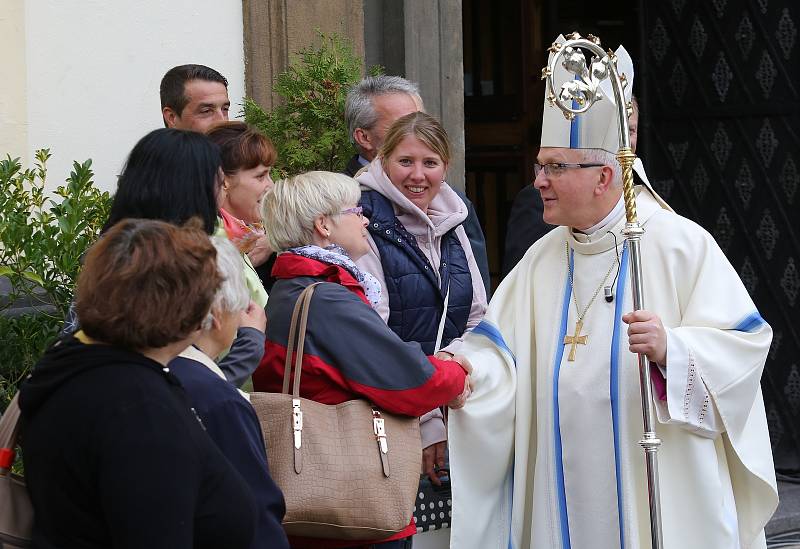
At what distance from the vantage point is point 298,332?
331cm

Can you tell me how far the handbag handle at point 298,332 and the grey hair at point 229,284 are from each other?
542 mm

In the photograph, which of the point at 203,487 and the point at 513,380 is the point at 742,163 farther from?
the point at 203,487

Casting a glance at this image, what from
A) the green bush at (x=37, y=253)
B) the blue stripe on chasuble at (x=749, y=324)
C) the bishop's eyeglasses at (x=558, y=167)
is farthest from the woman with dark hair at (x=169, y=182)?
the blue stripe on chasuble at (x=749, y=324)

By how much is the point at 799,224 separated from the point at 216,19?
3564mm

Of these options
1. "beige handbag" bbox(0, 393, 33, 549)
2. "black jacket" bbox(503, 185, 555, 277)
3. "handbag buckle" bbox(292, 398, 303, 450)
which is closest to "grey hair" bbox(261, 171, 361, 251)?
"handbag buckle" bbox(292, 398, 303, 450)

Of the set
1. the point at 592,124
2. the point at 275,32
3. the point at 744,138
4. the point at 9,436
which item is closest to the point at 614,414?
the point at 592,124

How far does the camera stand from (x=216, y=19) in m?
5.47

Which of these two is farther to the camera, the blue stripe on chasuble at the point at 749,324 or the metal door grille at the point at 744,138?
the metal door grille at the point at 744,138

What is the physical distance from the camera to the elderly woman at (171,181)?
2873 mm

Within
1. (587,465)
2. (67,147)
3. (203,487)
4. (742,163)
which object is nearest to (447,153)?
(587,465)

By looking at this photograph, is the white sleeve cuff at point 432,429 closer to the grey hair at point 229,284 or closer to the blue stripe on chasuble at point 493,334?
the blue stripe on chasuble at point 493,334

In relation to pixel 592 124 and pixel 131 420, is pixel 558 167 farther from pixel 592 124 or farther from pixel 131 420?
pixel 131 420

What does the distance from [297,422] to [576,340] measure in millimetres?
1063

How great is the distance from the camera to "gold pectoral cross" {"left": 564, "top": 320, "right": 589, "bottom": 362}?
386 cm
